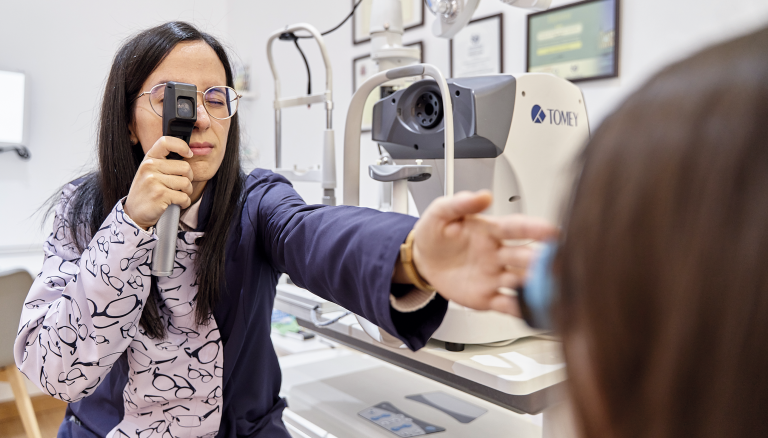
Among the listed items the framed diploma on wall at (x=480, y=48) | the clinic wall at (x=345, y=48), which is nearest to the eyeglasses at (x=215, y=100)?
the clinic wall at (x=345, y=48)

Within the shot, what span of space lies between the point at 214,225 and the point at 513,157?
638 mm

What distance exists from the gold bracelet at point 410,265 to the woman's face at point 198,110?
50cm

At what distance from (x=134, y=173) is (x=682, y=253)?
982mm

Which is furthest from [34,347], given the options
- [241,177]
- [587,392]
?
[587,392]

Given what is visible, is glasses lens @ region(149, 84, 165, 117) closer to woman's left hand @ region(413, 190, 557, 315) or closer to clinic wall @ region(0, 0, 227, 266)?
woman's left hand @ region(413, 190, 557, 315)

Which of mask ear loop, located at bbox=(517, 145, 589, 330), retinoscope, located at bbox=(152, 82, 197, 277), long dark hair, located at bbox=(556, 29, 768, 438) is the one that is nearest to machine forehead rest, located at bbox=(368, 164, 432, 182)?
retinoscope, located at bbox=(152, 82, 197, 277)

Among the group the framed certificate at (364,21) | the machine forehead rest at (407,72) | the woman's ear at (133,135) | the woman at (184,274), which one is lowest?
the woman at (184,274)

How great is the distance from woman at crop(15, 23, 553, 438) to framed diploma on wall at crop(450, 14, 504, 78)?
1533 millimetres

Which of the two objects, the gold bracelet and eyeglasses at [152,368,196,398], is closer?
the gold bracelet

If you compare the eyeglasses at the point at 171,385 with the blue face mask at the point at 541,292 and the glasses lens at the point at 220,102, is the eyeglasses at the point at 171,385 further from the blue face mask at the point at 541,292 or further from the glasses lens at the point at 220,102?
the blue face mask at the point at 541,292

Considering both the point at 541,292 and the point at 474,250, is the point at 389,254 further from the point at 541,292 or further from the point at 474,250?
the point at 541,292

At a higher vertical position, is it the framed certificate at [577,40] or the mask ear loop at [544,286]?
the framed certificate at [577,40]

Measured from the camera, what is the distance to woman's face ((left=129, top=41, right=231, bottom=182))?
0.94 metres

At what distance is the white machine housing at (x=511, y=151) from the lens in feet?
3.54
